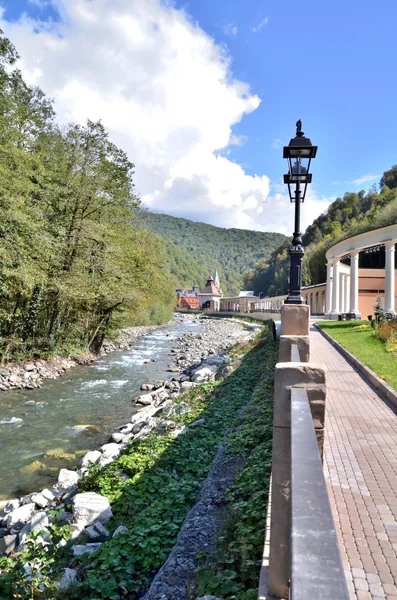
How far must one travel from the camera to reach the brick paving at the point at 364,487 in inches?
116

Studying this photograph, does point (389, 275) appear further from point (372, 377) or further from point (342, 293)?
point (372, 377)

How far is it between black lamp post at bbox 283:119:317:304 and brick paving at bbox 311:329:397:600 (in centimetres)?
236

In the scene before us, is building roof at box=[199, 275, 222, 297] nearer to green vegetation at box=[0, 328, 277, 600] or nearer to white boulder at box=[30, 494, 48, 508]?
green vegetation at box=[0, 328, 277, 600]

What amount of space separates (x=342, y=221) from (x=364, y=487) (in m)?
86.1

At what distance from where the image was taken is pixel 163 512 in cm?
536

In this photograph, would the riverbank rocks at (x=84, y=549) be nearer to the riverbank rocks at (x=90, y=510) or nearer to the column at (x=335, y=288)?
the riverbank rocks at (x=90, y=510)

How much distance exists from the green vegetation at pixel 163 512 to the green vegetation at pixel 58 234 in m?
8.89

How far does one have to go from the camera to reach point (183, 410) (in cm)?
1083

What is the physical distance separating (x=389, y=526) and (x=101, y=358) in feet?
67.8

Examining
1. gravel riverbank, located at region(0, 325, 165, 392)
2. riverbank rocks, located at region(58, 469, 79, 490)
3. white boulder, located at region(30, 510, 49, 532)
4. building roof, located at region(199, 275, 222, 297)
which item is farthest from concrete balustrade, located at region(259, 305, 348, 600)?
building roof, located at region(199, 275, 222, 297)

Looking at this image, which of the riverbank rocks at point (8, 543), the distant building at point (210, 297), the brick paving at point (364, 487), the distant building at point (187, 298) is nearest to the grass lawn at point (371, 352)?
the brick paving at point (364, 487)

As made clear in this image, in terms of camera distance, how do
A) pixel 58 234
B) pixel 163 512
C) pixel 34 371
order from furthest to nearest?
pixel 58 234, pixel 34 371, pixel 163 512

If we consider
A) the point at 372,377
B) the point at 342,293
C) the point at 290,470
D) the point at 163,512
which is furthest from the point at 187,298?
the point at 290,470

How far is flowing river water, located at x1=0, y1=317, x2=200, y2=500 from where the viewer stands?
791cm
